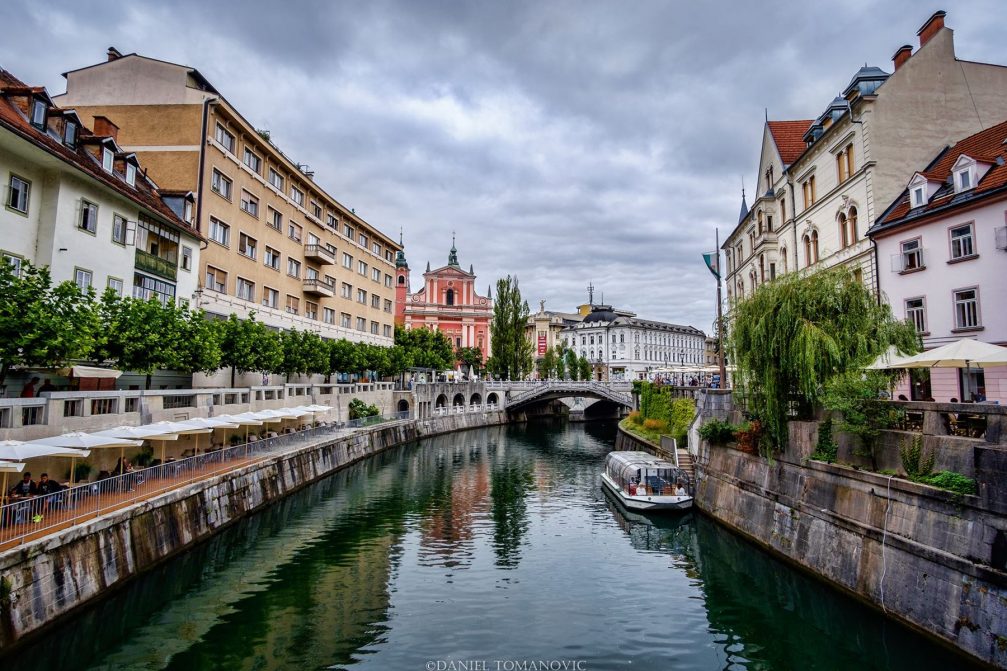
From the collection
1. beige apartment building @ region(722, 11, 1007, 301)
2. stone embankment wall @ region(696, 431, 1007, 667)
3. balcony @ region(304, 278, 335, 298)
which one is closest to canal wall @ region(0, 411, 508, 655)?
stone embankment wall @ region(696, 431, 1007, 667)

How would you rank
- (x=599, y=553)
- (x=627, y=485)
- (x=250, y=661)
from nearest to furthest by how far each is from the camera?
(x=250, y=661)
(x=599, y=553)
(x=627, y=485)

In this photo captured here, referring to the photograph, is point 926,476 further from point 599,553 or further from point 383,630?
point 383,630

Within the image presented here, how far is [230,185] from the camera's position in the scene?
4103cm

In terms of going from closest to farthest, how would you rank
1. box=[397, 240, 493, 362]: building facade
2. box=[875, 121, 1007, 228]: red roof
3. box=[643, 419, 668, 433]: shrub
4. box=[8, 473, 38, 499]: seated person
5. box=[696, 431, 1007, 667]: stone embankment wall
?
box=[696, 431, 1007, 667]: stone embankment wall, box=[8, 473, 38, 499]: seated person, box=[875, 121, 1007, 228]: red roof, box=[643, 419, 668, 433]: shrub, box=[397, 240, 493, 362]: building facade

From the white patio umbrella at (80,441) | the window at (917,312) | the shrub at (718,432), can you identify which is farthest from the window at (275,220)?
the window at (917,312)

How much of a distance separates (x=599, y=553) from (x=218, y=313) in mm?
30426

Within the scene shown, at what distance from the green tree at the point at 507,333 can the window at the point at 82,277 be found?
57.8 metres

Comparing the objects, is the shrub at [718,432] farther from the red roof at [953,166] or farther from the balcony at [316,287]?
the balcony at [316,287]

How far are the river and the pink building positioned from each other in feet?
38.4

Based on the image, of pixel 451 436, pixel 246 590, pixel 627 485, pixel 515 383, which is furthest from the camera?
pixel 515 383

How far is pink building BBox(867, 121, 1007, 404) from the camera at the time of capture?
22.2 metres

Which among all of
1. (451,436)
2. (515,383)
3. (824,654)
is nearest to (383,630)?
(824,654)

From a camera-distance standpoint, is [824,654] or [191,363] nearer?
[824,654]

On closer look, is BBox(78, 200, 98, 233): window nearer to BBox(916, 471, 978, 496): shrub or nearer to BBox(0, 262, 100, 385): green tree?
BBox(0, 262, 100, 385): green tree
